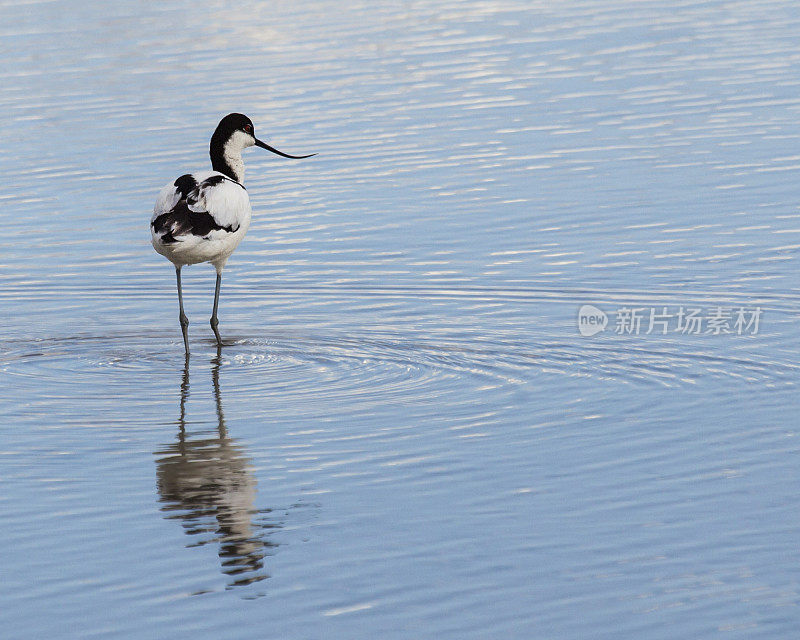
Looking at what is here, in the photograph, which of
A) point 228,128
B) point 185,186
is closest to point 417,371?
point 185,186

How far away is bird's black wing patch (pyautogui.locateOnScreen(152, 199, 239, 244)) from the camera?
37.6ft

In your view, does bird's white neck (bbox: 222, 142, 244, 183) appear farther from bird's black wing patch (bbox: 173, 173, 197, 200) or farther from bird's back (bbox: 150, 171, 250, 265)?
bird's black wing patch (bbox: 173, 173, 197, 200)

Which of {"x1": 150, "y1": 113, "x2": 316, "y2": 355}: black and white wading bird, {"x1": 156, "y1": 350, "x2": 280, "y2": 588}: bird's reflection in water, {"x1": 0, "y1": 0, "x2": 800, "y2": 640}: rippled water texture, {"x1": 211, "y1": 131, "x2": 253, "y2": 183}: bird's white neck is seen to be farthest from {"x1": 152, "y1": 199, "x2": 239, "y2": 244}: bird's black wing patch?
{"x1": 156, "y1": 350, "x2": 280, "y2": 588}: bird's reflection in water

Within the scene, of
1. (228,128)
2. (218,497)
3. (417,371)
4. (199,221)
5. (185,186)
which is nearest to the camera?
(218,497)

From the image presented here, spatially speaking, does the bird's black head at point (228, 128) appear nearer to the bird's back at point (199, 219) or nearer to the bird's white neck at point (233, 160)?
the bird's white neck at point (233, 160)

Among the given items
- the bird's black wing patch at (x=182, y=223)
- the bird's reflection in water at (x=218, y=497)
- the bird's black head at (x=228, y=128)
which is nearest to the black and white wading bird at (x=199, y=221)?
the bird's black wing patch at (x=182, y=223)

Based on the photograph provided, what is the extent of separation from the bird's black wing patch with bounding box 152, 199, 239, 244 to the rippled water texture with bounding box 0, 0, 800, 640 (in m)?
0.84

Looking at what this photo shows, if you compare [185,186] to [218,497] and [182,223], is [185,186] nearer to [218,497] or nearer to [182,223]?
[182,223]

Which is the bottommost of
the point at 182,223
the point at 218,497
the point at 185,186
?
the point at 218,497

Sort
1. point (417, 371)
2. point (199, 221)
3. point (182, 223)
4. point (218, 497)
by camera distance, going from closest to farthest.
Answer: point (218, 497), point (417, 371), point (182, 223), point (199, 221)

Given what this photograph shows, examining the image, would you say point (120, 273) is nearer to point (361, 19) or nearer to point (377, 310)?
point (377, 310)

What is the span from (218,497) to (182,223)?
150 inches

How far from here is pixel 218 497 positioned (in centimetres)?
816

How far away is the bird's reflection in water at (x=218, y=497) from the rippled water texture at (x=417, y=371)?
2 centimetres
